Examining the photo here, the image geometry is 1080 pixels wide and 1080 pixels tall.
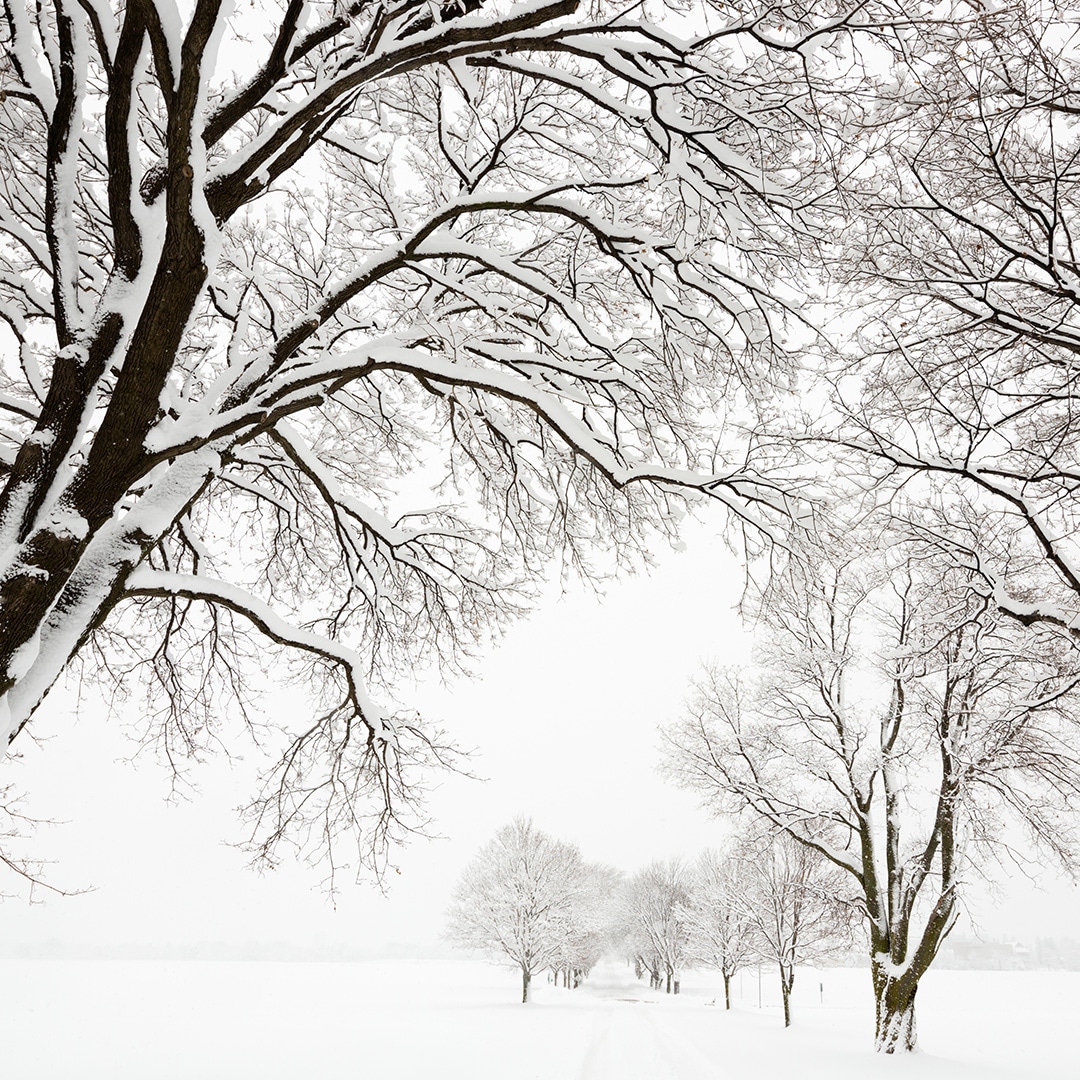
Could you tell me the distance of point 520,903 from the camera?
31.1 metres

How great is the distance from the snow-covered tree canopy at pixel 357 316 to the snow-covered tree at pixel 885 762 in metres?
5.69

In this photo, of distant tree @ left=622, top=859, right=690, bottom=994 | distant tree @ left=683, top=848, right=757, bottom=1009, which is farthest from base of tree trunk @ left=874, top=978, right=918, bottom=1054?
distant tree @ left=622, top=859, right=690, bottom=994

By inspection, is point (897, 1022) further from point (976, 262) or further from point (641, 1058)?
→ point (976, 262)

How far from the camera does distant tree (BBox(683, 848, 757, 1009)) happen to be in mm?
30016

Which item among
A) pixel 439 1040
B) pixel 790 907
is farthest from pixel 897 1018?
pixel 790 907

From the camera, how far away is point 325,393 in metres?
3.92

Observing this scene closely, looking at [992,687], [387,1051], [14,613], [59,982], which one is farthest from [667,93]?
[59,982]

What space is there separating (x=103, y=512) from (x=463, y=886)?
131 ft

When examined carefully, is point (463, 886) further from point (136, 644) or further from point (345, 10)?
point (345, 10)

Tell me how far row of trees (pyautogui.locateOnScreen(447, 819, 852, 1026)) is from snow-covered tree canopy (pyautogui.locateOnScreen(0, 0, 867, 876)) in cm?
1519

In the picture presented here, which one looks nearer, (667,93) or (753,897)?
(667,93)

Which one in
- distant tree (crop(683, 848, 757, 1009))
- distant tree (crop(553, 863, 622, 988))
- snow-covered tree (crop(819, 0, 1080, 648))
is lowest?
distant tree (crop(553, 863, 622, 988))

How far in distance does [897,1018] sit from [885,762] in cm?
446

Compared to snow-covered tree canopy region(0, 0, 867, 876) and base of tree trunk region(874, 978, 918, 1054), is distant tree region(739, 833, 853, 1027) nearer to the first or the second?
base of tree trunk region(874, 978, 918, 1054)
